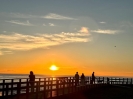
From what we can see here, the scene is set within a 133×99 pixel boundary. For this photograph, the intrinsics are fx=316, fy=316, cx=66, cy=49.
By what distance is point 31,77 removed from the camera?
27.6 meters

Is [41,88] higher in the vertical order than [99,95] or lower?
higher

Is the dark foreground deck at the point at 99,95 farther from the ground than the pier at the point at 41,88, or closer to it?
closer to it

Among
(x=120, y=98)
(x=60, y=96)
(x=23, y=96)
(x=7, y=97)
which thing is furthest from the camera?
(x=120, y=98)

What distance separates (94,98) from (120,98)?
236 centimetres

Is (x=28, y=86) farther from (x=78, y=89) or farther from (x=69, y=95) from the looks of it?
(x=78, y=89)

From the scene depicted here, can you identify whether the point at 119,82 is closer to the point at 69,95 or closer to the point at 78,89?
the point at 78,89

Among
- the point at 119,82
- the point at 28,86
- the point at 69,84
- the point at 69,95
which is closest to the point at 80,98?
the point at 69,95

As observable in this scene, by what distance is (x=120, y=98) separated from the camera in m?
24.3

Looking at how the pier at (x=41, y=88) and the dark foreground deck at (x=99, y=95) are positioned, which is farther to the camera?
the dark foreground deck at (x=99, y=95)

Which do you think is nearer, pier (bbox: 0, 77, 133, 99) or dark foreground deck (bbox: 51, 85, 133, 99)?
pier (bbox: 0, 77, 133, 99)

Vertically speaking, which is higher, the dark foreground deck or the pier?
the pier

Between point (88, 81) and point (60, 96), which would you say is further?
point (88, 81)

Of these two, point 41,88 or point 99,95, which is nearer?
point 99,95

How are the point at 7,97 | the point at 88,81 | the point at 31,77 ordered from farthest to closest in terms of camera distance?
1. the point at 88,81
2. the point at 31,77
3. the point at 7,97
